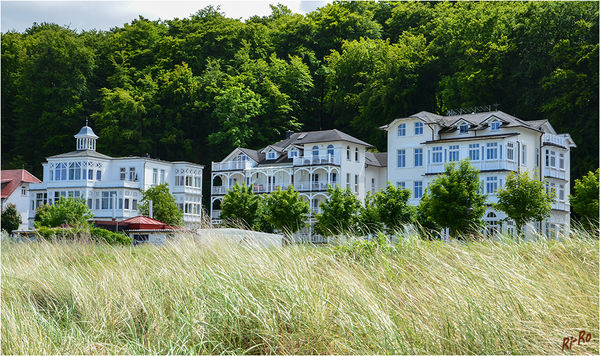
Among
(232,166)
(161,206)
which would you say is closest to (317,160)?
(232,166)

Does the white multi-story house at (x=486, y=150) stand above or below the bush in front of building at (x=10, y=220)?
above

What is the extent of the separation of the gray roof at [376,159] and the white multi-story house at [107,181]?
14894mm

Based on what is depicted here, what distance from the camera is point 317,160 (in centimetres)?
5494

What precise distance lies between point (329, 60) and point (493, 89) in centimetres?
2069

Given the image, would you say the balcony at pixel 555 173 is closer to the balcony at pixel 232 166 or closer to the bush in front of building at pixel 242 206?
the bush in front of building at pixel 242 206

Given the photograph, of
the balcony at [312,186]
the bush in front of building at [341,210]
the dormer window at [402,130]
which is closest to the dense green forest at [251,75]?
the dormer window at [402,130]

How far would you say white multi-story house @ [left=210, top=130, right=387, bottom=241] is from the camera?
179 feet

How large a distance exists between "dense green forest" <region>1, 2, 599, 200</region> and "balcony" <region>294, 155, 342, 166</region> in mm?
10685

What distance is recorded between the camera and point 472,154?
47188 millimetres

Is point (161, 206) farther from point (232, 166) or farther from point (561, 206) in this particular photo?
point (561, 206)

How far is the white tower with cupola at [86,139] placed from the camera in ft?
208

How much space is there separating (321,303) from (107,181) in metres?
56.9

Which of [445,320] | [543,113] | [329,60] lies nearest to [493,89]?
[543,113]

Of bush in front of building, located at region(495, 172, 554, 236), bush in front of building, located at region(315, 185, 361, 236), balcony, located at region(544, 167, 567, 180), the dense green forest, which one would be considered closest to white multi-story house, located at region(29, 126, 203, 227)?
the dense green forest
